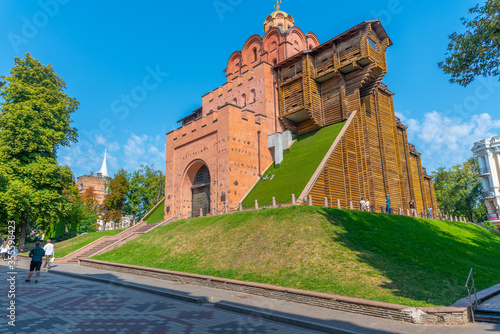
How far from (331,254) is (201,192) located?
19.1 m

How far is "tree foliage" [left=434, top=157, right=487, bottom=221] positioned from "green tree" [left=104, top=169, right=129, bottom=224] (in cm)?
4769

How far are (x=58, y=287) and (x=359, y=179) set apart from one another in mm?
20599

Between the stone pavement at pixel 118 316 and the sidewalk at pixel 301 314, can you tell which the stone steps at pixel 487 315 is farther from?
the stone pavement at pixel 118 316

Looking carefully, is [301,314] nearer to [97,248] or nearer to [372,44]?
[97,248]

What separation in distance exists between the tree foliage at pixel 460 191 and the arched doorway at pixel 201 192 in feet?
131

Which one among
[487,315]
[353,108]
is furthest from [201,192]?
[487,315]

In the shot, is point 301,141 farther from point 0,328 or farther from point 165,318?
point 0,328

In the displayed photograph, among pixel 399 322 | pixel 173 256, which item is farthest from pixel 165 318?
pixel 173 256

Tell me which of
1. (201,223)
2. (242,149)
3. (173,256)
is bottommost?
(173,256)

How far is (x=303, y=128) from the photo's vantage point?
94.3 ft

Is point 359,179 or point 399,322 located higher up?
point 359,179

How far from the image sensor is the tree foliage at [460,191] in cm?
4862

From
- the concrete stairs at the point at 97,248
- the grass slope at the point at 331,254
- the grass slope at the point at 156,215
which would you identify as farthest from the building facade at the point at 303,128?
the concrete stairs at the point at 97,248

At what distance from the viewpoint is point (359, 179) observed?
79.8ft
